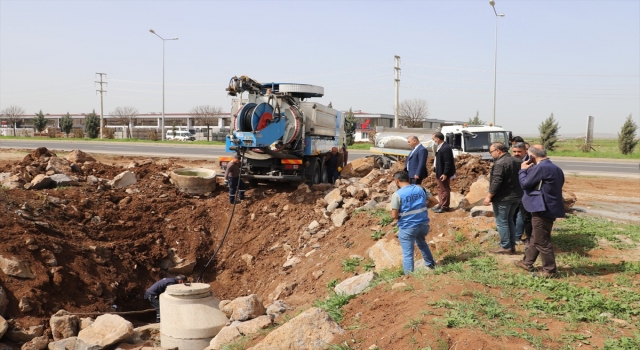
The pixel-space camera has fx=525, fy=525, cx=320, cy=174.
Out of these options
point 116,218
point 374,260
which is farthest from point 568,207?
→ point 116,218

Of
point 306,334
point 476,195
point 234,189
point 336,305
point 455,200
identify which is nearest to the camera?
point 306,334

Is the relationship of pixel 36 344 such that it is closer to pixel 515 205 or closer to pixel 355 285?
pixel 355 285

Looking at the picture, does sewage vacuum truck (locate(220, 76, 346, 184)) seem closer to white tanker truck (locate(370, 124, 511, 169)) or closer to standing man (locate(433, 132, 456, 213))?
white tanker truck (locate(370, 124, 511, 169))

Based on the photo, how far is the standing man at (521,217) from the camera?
7656 millimetres

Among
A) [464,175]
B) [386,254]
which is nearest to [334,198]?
[464,175]

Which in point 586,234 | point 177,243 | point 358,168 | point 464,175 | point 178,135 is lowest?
Answer: point 177,243

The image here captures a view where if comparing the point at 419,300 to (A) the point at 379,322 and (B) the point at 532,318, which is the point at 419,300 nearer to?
(A) the point at 379,322

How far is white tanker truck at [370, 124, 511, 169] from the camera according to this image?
1795 centimetres

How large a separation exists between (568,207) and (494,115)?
2104 centimetres

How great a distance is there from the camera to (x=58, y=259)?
→ 9766mm

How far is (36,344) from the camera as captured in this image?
766 cm

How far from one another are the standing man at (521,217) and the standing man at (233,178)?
6890 mm

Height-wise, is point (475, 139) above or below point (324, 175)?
above

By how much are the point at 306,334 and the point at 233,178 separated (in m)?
8.16
